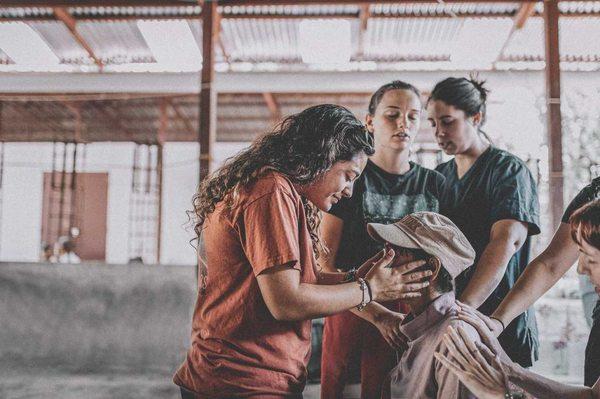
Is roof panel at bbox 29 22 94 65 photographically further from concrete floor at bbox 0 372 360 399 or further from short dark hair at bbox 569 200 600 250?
short dark hair at bbox 569 200 600 250

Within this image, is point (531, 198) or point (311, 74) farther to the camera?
point (311, 74)

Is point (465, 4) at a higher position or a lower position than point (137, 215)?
higher

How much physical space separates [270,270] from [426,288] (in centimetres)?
58

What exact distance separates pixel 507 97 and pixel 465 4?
2.45 metres

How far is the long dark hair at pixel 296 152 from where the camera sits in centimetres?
149

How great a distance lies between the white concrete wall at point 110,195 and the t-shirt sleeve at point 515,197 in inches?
373

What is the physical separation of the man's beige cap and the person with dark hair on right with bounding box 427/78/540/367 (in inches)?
11.6

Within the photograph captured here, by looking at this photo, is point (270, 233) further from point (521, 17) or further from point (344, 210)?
point (521, 17)

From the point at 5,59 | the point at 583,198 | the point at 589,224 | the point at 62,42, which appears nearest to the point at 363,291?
the point at 589,224

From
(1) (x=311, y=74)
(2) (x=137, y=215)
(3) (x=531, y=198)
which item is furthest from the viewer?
(2) (x=137, y=215)

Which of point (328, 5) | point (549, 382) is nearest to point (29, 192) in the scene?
point (328, 5)

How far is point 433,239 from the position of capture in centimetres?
168

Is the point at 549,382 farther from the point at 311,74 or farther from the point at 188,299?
the point at 311,74

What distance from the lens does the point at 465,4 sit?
16.3 ft
